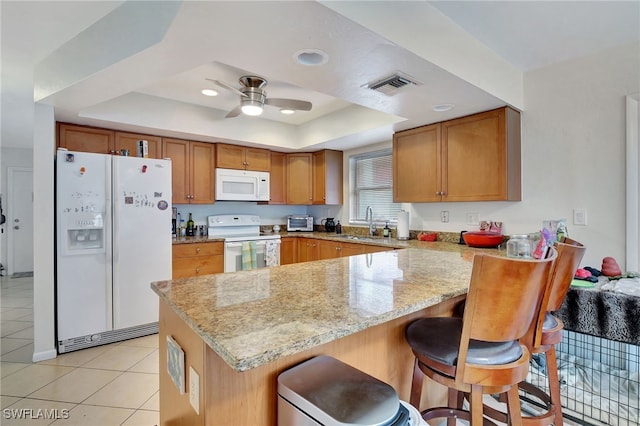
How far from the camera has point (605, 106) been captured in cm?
235

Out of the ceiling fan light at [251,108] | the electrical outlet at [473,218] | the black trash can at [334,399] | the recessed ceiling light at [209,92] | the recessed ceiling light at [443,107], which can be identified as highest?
the recessed ceiling light at [209,92]

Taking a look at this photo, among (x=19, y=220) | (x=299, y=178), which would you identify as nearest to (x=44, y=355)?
(x=299, y=178)

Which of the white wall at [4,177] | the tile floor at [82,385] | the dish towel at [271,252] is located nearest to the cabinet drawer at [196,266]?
the dish towel at [271,252]

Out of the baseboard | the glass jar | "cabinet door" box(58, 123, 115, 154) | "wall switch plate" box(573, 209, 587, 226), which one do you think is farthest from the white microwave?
"wall switch plate" box(573, 209, 587, 226)

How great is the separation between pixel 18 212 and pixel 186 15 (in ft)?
21.7

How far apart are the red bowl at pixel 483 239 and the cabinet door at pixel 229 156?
118 inches

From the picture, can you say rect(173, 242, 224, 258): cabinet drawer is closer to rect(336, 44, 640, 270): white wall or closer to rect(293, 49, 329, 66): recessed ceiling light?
rect(293, 49, 329, 66): recessed ceiling light

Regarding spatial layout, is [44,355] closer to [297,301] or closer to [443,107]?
[297,301]

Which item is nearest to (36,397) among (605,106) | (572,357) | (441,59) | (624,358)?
(441,59)

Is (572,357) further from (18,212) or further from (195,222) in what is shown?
(18,212)

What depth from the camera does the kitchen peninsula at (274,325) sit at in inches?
33.2

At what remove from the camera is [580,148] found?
2.48 m

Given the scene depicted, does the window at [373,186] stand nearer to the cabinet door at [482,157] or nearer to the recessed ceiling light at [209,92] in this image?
the cabinet door at [482,157]

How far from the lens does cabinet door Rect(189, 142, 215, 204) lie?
4000 mm
